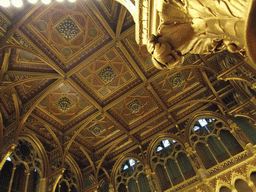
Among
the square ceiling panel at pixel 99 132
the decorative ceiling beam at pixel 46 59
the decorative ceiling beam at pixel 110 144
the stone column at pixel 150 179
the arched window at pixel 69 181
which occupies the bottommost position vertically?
the stone column at pixel 150 179

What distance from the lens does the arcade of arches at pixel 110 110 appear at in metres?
8.24

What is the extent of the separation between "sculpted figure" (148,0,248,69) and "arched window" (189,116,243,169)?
26.2ft

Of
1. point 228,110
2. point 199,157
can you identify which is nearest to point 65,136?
point 199,157

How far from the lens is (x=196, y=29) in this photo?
2652 millimetres

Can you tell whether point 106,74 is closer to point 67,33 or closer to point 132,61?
point 132,61

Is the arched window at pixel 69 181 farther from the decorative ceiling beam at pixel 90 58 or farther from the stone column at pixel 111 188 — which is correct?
the decorative ceiling beam at pixel 90 58

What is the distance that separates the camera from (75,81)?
973cm

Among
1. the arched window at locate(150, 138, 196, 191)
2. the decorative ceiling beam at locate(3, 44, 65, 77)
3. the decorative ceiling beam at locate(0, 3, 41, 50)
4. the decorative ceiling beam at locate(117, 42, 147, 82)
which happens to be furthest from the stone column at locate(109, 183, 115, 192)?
the decorative ceiling beam at locate(0, 3, 41, 50)

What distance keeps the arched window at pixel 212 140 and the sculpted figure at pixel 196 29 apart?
7986mm

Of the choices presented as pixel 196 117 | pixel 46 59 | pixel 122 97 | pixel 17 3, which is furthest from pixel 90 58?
pixel 196 117

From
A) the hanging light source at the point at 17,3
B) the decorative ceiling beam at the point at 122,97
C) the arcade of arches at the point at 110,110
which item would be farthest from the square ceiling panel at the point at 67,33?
the decorative ceiling beam at the point at 122,97

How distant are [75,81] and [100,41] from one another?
6.99 feet

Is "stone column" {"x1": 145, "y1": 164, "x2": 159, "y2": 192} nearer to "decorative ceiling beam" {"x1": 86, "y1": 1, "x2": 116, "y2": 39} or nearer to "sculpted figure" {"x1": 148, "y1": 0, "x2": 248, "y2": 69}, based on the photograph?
"decorative ceiling beam" {"x1": 86, "y1": 1, "x2": 116, "y2": 39}

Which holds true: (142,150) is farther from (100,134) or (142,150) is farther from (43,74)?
(43,74)
